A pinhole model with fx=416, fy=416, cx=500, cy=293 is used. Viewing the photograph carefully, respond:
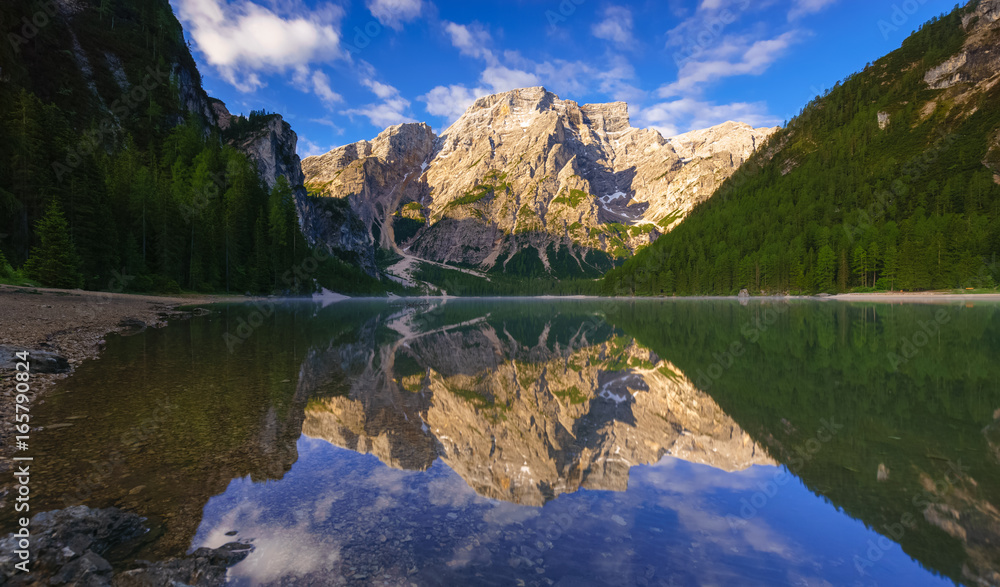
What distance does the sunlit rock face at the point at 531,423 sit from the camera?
8.60 m

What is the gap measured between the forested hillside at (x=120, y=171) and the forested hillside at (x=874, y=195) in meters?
137

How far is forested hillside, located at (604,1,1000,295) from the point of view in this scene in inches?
3863

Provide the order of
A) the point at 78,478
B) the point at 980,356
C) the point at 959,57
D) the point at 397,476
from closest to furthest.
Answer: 1. the point at 78,478
2. the point at 397,476
3. the point at 980,356
4. the point at 959,57

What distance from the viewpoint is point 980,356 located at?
17.6m

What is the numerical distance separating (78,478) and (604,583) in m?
8.34

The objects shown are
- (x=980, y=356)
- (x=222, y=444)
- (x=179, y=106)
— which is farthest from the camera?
(x=179, y=106)

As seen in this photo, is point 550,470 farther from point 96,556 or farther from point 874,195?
point 874,195

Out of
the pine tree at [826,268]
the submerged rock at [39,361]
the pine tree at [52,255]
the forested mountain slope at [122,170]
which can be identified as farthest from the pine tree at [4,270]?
the pine tree at [826,268]

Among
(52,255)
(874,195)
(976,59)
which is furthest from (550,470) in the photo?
(976,59)

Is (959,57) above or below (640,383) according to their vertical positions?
above

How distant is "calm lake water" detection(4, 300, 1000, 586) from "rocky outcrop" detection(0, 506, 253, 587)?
11.6 inches

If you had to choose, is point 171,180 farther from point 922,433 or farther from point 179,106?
point 922,433

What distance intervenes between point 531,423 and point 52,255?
55275 mm

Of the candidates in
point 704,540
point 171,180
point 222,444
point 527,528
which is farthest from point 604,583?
point 171,180
